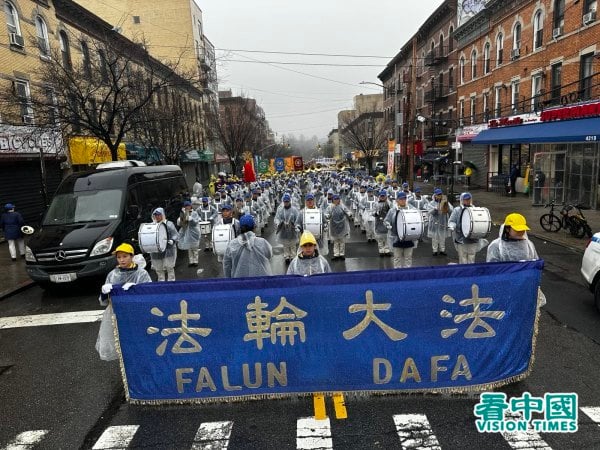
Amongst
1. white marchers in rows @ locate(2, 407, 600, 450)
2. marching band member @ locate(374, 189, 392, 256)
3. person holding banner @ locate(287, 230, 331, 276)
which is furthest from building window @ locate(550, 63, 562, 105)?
white marchers in rows @ locate(2, 407, 600, 450)

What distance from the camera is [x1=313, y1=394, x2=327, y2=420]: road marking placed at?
13.5 feet

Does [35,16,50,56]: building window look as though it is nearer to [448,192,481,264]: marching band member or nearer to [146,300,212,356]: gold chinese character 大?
[448,192,481,264]: marching band member

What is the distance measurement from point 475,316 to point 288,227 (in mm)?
6676

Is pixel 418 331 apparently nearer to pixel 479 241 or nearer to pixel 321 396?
pixel 321 396

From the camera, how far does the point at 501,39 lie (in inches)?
1017

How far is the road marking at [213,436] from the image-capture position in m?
3.79

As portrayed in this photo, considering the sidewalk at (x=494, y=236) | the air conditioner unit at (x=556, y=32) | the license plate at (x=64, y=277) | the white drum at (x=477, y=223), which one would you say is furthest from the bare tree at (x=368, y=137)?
the license plate at (x=64, y=277)

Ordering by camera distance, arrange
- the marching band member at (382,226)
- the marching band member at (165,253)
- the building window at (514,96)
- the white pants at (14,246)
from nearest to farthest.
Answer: the marching band member at (165,253) → the marching band member at (382,226) → the white pants at (14,246) → the building window at (514,96)

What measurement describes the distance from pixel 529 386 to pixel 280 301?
2.83 meters

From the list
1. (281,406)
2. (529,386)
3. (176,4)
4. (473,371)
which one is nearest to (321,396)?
(281,406)

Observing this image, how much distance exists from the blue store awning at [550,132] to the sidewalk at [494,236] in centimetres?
296

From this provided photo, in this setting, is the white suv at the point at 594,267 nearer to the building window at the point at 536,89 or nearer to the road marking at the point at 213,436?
the road marking at the point at 213,436

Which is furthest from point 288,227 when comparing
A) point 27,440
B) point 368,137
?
point 368,137

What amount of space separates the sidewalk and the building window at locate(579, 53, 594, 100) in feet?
16.2
